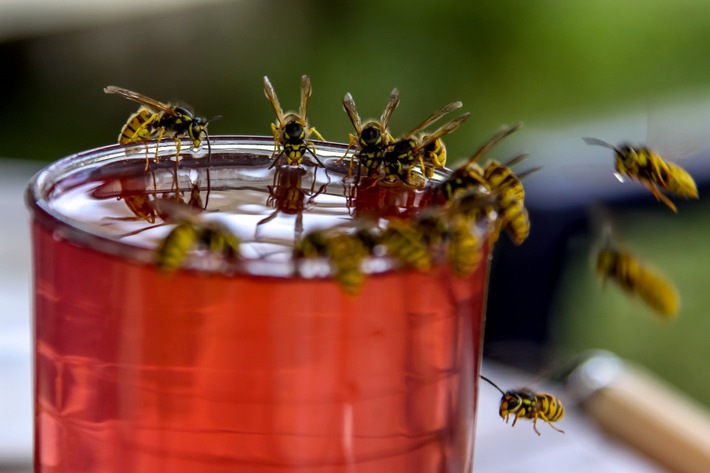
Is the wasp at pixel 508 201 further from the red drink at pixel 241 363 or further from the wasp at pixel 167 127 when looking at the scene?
the wasp at pixel 167 127

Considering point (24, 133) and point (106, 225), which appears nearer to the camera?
point (106, 225)

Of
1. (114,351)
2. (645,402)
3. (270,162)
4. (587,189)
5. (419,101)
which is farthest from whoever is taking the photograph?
(419,101)

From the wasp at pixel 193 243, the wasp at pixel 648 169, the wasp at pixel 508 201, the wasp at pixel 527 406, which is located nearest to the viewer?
the wasp at pixel 193 243

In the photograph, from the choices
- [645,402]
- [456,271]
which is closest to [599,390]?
[645,402]

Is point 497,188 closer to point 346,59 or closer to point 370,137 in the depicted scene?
point 370,137

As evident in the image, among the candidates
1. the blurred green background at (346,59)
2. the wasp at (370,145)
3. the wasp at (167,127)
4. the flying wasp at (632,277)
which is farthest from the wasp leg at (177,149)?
the blurred green background at (346,59)

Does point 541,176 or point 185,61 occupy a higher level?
point 185,61

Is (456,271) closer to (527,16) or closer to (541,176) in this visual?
(541,176)
